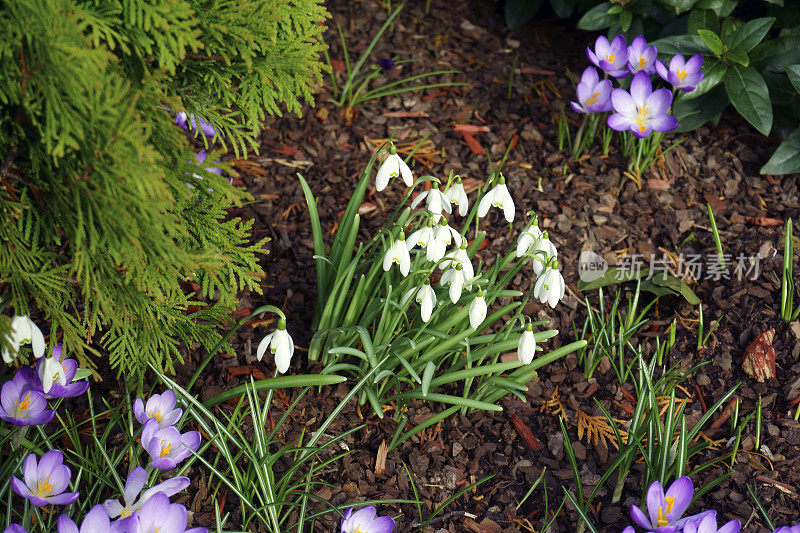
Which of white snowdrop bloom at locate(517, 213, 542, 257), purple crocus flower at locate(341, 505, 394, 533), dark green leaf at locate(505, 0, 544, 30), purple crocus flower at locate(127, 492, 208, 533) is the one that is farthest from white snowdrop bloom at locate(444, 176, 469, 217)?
dark green leaf at locate(505, 0, 544, 30)

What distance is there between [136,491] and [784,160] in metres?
2.79

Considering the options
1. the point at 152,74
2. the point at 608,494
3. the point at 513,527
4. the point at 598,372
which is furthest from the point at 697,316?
the point at 152,74

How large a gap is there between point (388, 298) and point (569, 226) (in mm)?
1154

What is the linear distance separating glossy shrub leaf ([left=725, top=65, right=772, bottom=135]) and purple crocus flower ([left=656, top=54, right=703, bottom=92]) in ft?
0.62

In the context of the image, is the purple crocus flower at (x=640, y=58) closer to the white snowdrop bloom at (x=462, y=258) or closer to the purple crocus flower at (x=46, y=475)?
the white snowdrop bloom at (x=462, y=258)

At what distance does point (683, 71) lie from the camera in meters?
2.97

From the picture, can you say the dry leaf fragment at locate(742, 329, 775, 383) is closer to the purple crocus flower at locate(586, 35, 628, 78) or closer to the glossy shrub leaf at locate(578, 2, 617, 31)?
the purple crocus flower at locate(586, 35, 628, 78)

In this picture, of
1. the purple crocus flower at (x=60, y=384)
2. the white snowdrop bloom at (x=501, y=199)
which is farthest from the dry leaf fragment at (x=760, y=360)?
the purple crocus flower at (x=60, y=384)

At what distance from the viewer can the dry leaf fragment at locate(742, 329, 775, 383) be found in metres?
2.48

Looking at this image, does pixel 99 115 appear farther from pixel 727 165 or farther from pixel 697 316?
pixel 727 165

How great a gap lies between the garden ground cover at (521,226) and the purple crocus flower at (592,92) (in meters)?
0.31

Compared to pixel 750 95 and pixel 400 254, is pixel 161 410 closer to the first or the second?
pixel 400 254

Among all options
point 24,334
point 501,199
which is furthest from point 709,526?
point 24,334

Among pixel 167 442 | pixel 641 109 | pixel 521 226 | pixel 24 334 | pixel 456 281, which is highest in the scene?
pixel 24 334
